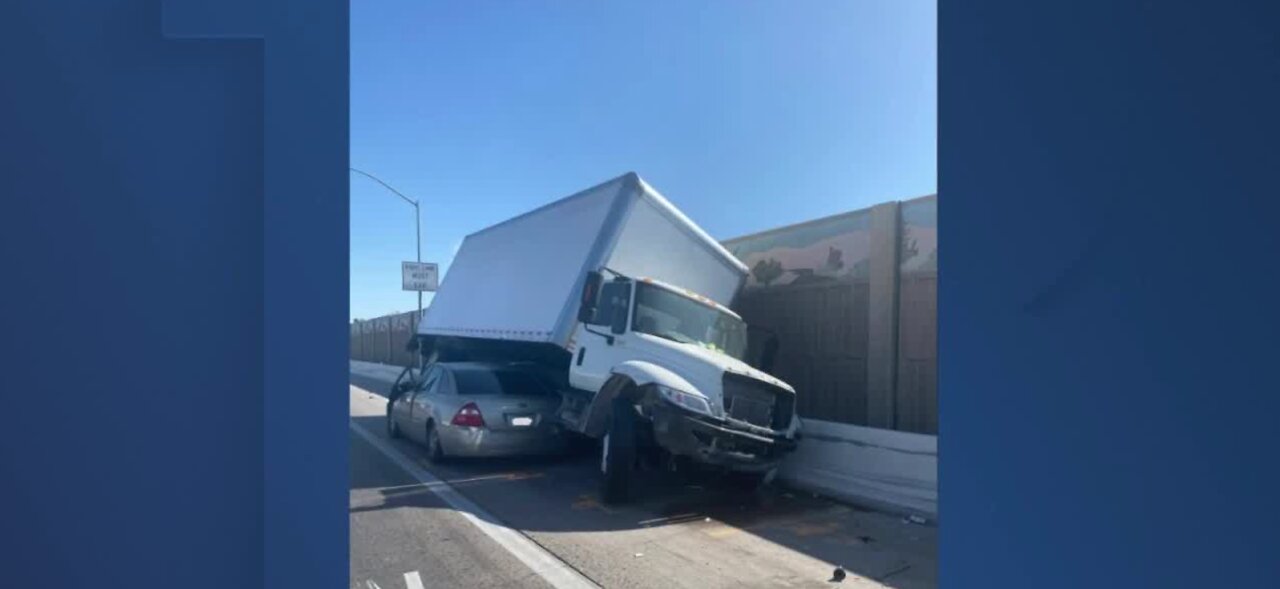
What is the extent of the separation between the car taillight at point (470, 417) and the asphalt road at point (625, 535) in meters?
0.70

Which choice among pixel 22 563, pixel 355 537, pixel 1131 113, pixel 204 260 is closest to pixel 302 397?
pixel 204 260

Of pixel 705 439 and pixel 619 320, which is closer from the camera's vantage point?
pixel 705 439

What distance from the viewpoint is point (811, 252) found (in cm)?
1292

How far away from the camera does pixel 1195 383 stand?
1256 millimetres

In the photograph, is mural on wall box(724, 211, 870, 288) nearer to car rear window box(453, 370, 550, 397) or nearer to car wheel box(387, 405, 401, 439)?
car rear window box(453, 370, 550, 397)

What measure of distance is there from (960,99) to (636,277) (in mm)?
8324

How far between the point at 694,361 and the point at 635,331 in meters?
1.02

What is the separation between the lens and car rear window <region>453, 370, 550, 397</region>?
1043 centimetres

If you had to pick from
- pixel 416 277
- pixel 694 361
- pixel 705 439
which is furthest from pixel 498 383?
pixel 416 277

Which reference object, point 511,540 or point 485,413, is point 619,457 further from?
point 485,413

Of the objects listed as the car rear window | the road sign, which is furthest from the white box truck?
the road sign

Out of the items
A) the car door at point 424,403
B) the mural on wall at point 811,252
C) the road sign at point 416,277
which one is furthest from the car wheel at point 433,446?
the road sign at point 416,277

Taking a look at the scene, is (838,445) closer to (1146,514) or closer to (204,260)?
(1146,514)

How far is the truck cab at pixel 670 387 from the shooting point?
7.85 metres
